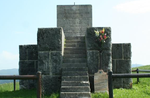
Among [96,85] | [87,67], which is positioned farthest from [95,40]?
[96,85]

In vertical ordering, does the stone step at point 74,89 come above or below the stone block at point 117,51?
below

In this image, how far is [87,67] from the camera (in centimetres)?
768

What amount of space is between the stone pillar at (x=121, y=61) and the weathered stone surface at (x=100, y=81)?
1.53 metres

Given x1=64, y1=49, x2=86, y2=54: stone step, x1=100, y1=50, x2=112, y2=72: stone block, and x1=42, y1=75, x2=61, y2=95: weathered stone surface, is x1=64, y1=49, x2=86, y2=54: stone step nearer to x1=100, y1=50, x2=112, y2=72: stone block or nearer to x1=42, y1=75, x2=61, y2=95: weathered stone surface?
x1=100, y1=50, x2=112, y2=72: stone block

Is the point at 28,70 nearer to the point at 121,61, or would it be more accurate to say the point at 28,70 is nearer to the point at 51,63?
the point at 51,63

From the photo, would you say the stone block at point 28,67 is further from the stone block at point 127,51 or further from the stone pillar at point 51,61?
the stone block at point 127,51

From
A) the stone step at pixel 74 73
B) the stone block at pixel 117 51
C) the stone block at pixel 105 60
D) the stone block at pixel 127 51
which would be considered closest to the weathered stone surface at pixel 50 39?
the stone step at pixel 74 73

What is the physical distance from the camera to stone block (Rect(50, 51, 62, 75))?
7.61 meters

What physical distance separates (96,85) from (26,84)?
326 cm

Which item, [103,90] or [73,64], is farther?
[73,64]

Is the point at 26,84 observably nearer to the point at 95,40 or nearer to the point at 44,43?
the point at 44,43

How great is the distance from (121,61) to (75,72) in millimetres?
2378

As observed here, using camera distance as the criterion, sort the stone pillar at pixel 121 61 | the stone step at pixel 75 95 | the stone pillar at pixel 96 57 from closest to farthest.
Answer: the stone step at pixel 75 95
the stone pillar at pixel 96 57
the stone pillar at pixel 121 61

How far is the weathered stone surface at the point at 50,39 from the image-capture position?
7.65 metres
